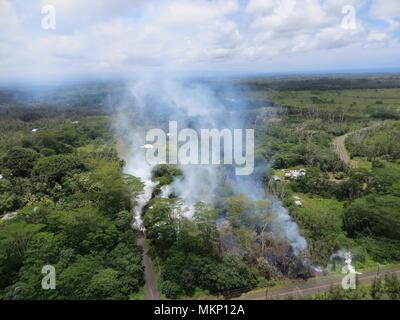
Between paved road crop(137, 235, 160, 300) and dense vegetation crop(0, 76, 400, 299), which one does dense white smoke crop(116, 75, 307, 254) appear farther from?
paved road crop(137, 235, 160, 300)

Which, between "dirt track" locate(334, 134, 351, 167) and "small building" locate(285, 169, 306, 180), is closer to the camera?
"small building" locate(285, 169, 306, 180)

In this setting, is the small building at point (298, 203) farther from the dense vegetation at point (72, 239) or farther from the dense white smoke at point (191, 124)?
the dense vegetation at point (72, 239)

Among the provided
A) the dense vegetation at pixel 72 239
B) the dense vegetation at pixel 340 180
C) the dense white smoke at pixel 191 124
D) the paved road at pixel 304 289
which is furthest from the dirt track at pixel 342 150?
the dense vegetation at pixel 72 239

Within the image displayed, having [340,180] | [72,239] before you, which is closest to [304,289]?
[72,239]

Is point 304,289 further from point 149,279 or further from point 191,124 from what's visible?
point 191,124

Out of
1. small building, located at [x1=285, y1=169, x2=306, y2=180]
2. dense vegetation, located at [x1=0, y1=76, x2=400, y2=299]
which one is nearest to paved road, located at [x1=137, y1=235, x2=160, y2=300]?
dense vegetation, located at [x1=0, y1=76, x2=400, y2=299]

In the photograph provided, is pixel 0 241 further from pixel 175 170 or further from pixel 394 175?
pixel 394 175

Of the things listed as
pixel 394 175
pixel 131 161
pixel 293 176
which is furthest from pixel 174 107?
pixel 394 175
